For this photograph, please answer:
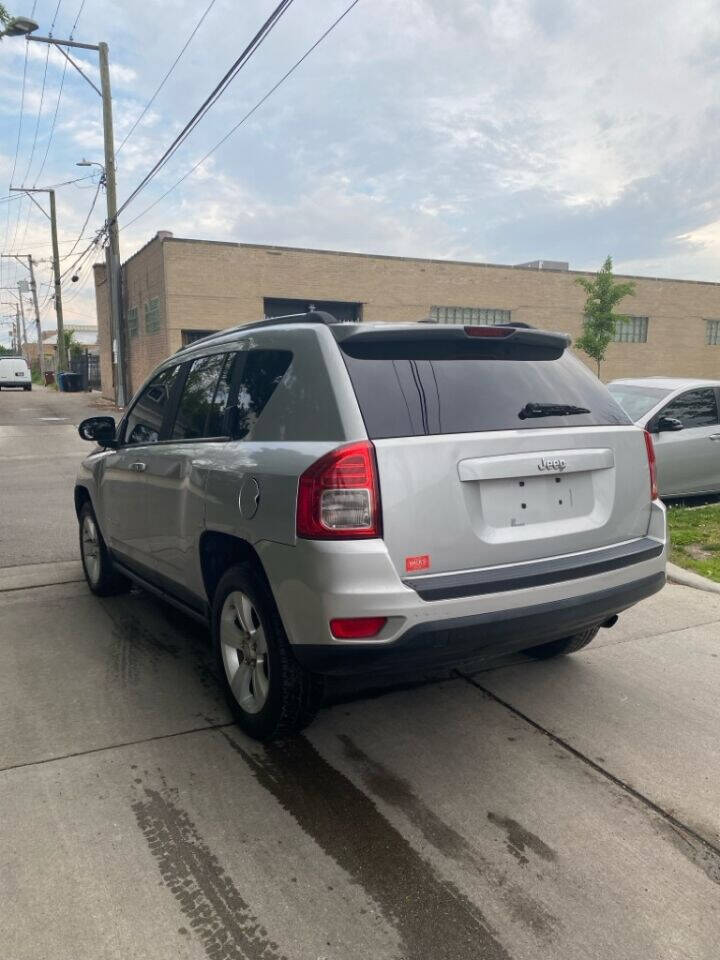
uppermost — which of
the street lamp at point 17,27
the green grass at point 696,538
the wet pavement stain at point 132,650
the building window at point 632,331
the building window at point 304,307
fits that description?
the street lamp at point 17,27

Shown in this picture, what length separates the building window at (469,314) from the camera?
2847cm

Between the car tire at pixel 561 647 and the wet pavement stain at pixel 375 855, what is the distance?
152 centimetres

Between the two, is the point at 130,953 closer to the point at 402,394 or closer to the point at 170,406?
the point at 402,394

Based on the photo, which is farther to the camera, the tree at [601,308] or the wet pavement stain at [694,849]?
the tree at [601,308]

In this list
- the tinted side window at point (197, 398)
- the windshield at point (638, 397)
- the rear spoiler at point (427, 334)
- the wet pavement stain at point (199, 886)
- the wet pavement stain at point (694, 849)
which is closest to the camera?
the wet pavement stain at point (199, 886)

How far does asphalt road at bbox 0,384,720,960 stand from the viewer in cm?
229

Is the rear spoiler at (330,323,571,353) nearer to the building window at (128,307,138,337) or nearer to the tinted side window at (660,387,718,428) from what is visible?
the tinted side window at (660,387,718,428)

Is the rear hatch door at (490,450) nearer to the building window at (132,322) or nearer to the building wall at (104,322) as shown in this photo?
the building window at (132,322)

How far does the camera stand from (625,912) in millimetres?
2365

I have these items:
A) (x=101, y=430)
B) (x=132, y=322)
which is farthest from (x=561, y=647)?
(x=132, y=322)

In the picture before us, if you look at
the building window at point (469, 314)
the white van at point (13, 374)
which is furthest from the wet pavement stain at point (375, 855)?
the white van at point (13, 374)

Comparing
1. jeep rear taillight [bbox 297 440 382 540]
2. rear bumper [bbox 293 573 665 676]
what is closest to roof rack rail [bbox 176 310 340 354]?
jeep rear taillight [bbox 297 440 382 540]

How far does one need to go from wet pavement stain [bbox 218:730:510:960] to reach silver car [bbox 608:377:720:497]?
5.96m

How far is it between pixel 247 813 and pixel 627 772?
5.14ft
